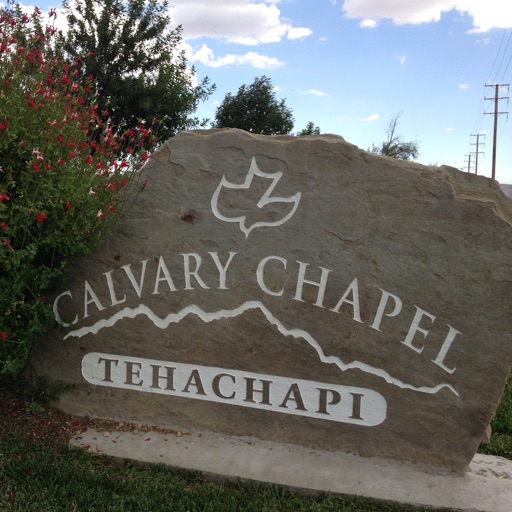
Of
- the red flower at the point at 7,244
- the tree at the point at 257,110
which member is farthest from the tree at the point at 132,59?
the red flower at the point at 7,244

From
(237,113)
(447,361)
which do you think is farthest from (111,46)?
(447,361)

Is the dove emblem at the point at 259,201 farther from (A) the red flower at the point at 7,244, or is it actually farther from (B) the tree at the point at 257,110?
(B) the tree at the point at 257,110

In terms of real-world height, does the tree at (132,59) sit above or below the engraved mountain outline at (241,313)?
above

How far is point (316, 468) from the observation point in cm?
341

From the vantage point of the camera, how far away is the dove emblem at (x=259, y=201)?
361 centimetres

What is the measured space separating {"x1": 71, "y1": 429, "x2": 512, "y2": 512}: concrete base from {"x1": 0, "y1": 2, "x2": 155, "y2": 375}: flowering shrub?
0.94 metres

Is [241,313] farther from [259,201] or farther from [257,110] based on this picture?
[257,110]

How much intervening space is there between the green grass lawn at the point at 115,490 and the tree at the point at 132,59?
34.3 feet

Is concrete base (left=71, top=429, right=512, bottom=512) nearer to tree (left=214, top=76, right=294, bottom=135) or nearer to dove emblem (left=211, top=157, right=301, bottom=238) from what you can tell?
dove emblem (left=211, top=157, right=301, bottom=238)

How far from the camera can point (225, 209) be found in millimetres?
3717

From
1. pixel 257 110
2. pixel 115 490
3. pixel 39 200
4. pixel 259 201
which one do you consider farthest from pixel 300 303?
pixel 257 110

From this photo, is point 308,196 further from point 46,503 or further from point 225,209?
point 46,503

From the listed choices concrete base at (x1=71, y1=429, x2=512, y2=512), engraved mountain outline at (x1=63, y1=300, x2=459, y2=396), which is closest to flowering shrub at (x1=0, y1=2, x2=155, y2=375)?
engraved mountain outline at (x1=63, y1=300, x2=459, y2=396)

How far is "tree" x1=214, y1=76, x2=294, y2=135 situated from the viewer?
66.4 feet
